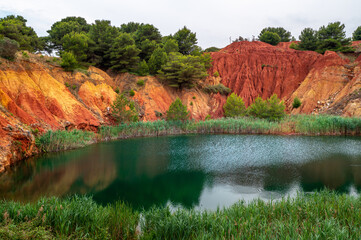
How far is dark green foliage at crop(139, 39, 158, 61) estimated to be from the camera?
124 feet

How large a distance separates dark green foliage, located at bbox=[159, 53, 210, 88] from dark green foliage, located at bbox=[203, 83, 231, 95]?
3.34 metres

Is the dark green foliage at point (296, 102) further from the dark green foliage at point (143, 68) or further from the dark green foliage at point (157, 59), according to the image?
the dark green foliage at point (143, 68)

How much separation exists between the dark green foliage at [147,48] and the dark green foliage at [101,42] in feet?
14.7

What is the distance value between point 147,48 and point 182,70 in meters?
7.84

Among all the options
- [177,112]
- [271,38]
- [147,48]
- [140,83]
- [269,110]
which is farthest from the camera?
[271,38]

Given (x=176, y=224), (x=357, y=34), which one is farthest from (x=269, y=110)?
(x=357, y=34)

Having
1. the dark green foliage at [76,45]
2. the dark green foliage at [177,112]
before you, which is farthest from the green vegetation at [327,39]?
the dark green foliage at [76,45]

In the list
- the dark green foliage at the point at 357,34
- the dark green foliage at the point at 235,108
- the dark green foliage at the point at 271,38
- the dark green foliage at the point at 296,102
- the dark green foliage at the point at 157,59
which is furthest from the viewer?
the dark green foliage at the point at 271,38

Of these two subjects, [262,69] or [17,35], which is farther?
[262,69]

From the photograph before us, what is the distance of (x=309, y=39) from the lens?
40.7 m

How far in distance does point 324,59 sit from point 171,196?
120ft

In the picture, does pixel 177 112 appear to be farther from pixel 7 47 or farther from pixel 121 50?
pixel 7 47

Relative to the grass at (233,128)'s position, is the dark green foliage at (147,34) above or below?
above

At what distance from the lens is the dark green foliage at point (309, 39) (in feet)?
132
